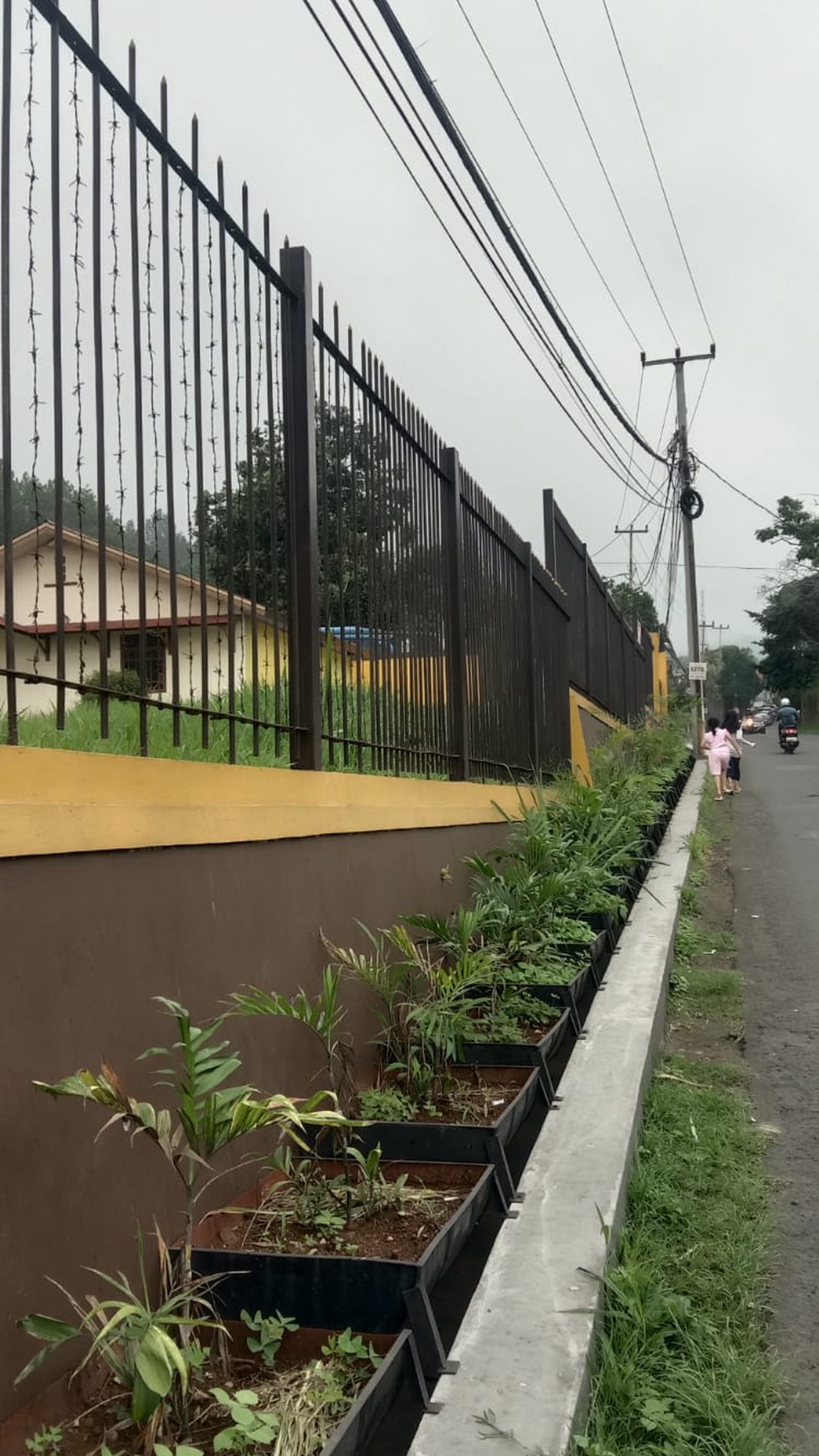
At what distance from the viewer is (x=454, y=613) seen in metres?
5.64

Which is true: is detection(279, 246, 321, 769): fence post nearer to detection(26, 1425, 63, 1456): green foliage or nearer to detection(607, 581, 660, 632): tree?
detection(26, 1425, 63, 1456): green foliage

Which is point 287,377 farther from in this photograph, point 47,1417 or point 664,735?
point 664,735

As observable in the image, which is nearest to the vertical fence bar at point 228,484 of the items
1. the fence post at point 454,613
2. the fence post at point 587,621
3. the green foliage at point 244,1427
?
the green foliage at point 244,1427

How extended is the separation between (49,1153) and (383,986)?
5.72 ft

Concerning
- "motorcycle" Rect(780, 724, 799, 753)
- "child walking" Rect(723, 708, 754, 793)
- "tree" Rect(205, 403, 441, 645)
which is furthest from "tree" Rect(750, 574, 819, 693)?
"tree" Rect(205, 403, 441, 645)

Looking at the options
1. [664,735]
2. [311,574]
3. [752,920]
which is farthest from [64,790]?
[664,735]

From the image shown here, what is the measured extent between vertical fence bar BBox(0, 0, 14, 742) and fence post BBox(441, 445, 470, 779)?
348cm

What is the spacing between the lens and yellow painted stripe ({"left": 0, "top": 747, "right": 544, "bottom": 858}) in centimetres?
205

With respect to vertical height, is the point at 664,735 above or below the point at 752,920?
above

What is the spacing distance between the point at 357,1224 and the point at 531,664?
17.4 feet

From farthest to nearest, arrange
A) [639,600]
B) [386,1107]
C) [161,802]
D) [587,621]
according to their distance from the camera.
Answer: [639,600], [587,621], [386,1107], [161,802]

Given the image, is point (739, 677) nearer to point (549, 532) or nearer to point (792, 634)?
point (792, 634)

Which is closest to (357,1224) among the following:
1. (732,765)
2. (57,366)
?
(57,366)

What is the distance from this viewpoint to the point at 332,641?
3.95 meters
